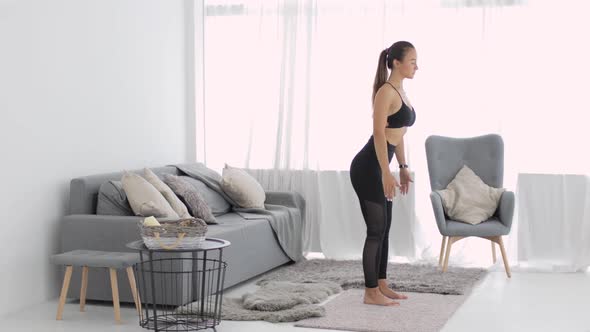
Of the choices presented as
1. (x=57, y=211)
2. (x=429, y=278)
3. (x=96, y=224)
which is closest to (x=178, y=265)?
(x=96, y=224)

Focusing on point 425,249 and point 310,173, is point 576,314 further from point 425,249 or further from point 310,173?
point 310,173

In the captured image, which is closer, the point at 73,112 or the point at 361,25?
the point at 73,112

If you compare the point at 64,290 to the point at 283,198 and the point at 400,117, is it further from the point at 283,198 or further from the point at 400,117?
the point at 283,198

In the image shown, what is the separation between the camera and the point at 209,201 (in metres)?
6.41

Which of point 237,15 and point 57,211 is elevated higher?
point 237,15

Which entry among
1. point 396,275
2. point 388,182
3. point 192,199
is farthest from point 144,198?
point 396,275

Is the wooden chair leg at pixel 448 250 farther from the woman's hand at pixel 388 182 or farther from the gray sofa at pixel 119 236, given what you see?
the woman's hand at pixel 388 182

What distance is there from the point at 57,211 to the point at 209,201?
3.93 feet

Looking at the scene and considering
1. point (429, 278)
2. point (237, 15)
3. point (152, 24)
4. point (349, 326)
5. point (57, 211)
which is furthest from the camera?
point (237, 15)

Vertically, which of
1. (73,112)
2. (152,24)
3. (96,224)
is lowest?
(96,224)

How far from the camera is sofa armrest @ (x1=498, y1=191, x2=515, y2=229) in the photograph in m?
6.23

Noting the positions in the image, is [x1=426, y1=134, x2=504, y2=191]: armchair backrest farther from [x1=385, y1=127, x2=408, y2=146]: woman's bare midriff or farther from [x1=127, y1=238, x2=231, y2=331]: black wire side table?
[x1=127, y1=238, x2=231, y2=331]: black wire side table

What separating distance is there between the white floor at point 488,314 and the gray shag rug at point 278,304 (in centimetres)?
10

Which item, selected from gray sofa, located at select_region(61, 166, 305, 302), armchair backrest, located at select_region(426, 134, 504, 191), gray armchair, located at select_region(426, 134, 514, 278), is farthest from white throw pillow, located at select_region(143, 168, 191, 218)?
armchair backrest, located at select_region(426, 134, 504, 191)
